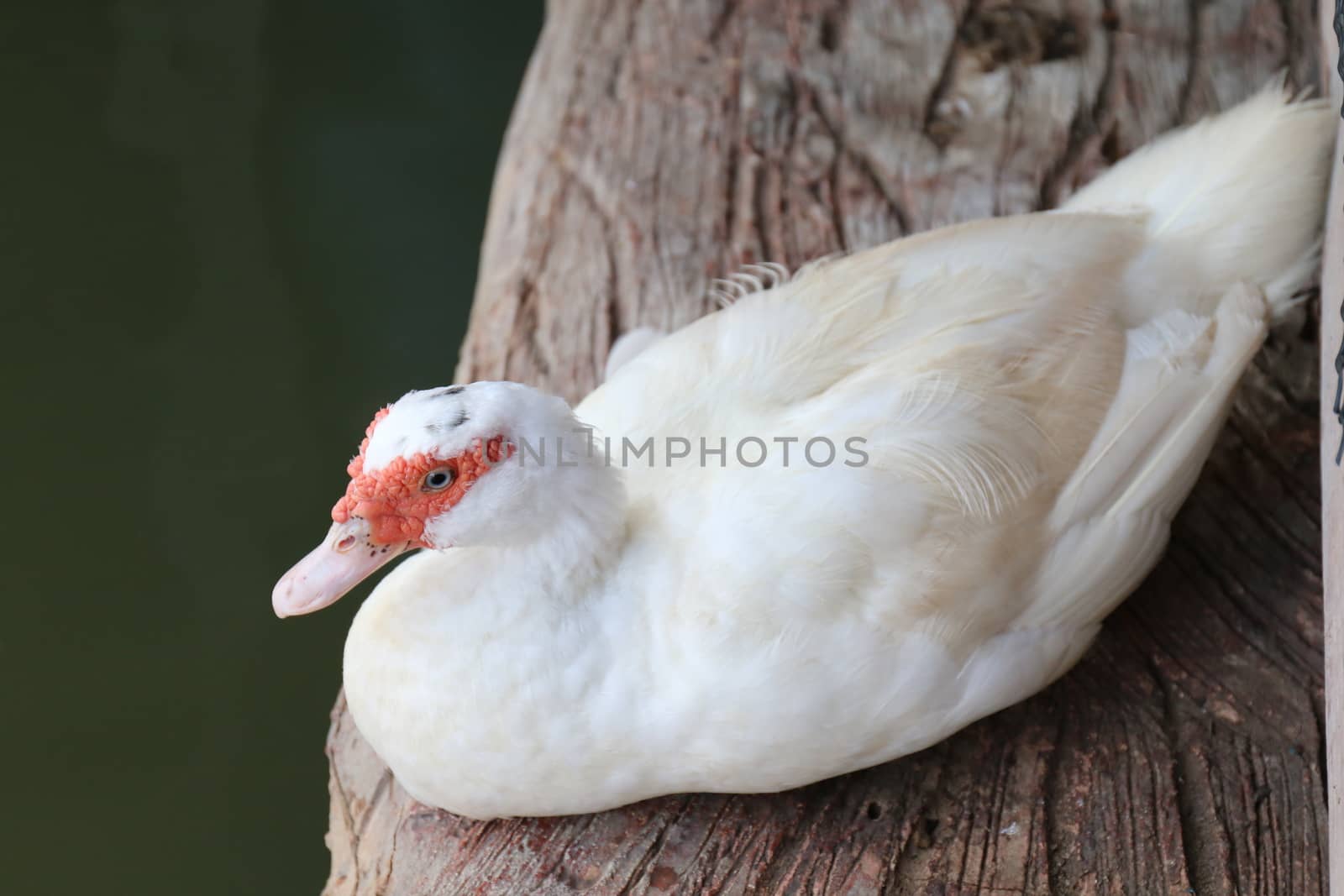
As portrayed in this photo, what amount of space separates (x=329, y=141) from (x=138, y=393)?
45.3 inches

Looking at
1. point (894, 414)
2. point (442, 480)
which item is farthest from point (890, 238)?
point (442, 480)

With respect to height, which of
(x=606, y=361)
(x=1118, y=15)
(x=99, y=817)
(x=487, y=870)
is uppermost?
(x=1118, y=15)

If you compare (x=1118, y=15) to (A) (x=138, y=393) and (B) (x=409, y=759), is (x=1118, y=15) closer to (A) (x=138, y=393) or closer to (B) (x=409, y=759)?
(B) (x=409, y=759)

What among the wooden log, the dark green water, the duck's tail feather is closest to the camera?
the wooden log

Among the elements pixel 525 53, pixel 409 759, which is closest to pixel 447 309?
pixel 525 53

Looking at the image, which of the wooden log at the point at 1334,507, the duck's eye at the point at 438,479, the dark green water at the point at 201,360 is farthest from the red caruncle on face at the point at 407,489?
the dark green water at the point at 201,360

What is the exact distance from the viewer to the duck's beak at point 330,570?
1.40 metres

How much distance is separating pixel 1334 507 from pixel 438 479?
984mm

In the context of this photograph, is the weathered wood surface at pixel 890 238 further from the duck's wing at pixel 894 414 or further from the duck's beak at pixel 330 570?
the duck's beak at pixel 330 570

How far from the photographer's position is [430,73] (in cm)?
434

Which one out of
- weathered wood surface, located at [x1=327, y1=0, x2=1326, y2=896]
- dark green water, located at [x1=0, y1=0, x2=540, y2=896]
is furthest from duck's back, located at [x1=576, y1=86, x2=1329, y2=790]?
dark green water, located at [x1=0, y1=0, x2=540, y2=896]

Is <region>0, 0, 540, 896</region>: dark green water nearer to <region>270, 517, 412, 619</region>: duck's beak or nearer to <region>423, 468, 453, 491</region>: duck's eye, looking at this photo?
<region>270, 517, 412, 619</region>: duck's beak

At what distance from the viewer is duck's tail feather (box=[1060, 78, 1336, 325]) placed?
178 cm

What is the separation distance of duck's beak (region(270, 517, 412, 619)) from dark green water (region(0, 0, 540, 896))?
5.21 ft
